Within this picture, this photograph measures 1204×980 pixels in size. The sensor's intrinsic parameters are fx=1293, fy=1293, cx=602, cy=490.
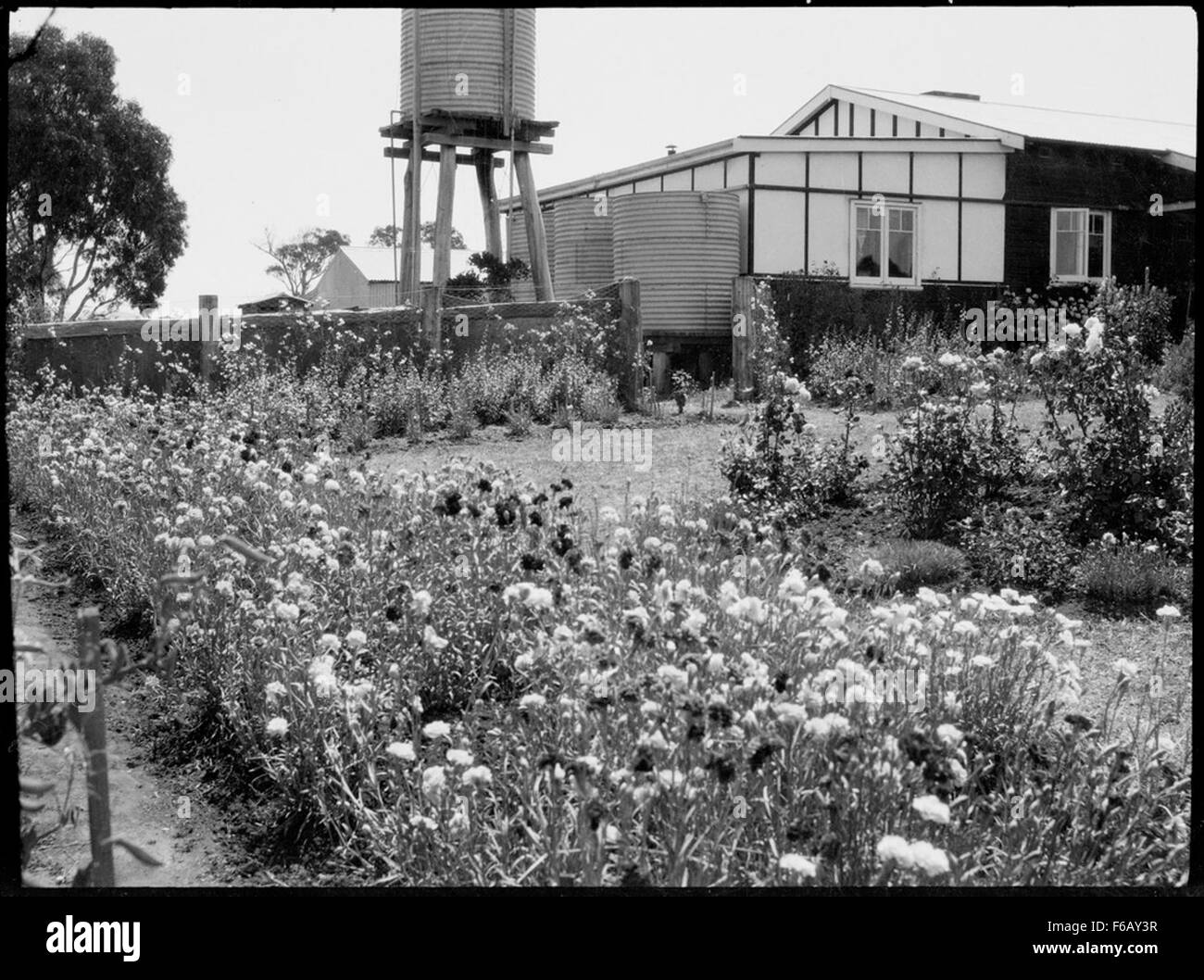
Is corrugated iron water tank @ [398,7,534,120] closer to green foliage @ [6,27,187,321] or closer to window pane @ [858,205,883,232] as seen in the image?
window pane @ [858,205,883,232]

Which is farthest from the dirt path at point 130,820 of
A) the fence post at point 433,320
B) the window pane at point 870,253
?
the window pane at point 870,253

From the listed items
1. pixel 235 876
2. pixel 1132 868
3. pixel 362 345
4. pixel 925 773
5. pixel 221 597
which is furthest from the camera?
pixel 362 345

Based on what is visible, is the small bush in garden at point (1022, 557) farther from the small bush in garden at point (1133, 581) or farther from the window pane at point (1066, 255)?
the window pane at point (1066, 255)

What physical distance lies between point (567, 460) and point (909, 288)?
13299 mm

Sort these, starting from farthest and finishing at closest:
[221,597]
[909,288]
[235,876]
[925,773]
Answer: [909,288]
[221,597]
[235,876]
[925,773]

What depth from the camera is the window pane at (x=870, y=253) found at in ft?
70.2

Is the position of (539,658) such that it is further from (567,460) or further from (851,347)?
(851,347)

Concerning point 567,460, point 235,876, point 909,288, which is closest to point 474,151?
point 909,288

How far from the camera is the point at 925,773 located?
2602 mm

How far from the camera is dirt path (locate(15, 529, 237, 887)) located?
3.62 m

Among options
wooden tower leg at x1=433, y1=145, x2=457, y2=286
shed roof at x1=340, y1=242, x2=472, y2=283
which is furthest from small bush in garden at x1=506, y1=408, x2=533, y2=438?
shed roof at x1=340, y1=242, x2=472, y2=283

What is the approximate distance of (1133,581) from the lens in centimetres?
592

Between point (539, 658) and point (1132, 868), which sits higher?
point (539, 658)

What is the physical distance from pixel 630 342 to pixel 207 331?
3.88 m
